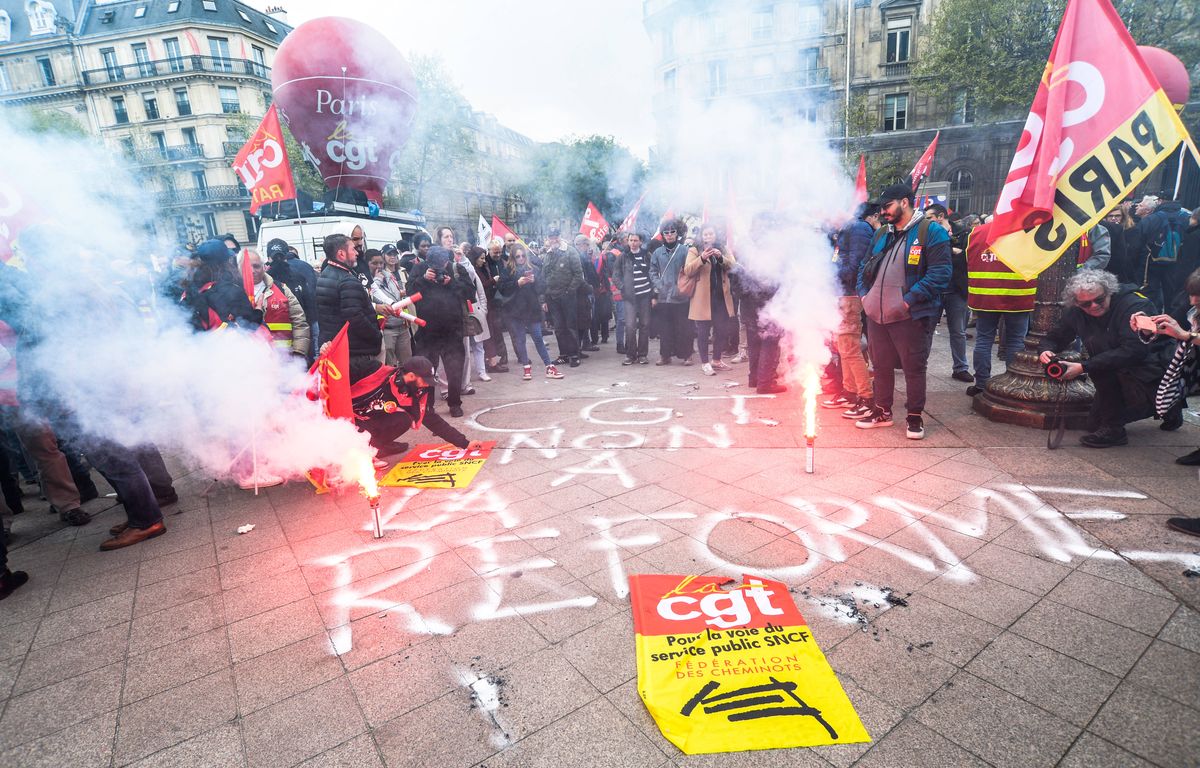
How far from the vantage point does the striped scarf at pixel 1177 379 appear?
3.96 m

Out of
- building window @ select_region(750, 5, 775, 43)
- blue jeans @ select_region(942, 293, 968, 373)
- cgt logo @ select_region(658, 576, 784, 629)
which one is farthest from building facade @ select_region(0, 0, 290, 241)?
cgt logo @ select_region(658, 576, 784, 629)

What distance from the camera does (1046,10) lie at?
2095cm

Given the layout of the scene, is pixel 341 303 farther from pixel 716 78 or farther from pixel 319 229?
pixel 319 229

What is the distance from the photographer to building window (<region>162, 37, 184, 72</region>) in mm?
35656

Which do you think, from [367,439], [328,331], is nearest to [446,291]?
[328,331]

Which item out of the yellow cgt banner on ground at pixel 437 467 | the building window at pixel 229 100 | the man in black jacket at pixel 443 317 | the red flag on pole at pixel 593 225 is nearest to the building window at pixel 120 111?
the building window at pixel 229 100

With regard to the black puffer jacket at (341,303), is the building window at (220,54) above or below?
above

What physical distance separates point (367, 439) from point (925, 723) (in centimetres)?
374

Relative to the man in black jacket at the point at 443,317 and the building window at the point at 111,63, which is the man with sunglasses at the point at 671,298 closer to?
the man in black jacket at the point at 443,317

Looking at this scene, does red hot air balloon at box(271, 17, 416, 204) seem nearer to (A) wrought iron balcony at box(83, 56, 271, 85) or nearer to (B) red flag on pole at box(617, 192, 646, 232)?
(B) red flag on pole at box(617, 192, 646, 232)

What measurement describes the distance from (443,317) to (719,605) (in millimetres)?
4740

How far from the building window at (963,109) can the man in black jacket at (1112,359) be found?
991 inches

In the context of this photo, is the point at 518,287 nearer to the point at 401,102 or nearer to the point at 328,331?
the point at 328,331

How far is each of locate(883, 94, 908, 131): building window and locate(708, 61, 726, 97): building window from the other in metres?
25.1
